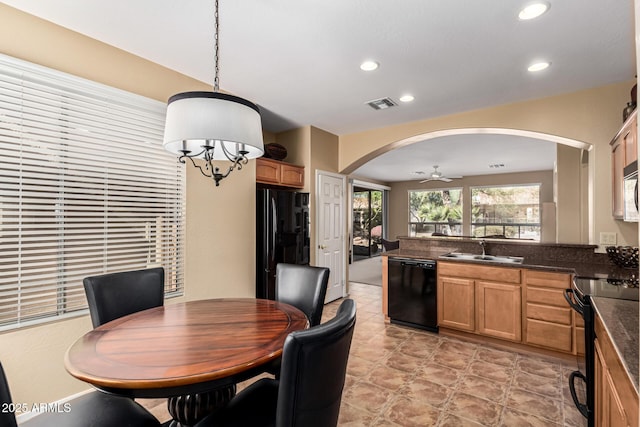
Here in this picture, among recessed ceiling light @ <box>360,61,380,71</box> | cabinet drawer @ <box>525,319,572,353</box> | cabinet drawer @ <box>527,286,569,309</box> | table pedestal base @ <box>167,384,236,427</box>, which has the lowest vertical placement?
cabinet drawer @ <box>525,319,572,353</box>

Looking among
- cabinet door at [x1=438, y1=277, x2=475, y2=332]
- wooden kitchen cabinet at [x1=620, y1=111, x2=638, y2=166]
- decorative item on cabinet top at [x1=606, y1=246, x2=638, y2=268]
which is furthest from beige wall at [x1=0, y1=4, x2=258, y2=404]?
decorative item on cabinet top at [x1=606, y1=246, x2=638, y2=268]

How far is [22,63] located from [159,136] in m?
0.92

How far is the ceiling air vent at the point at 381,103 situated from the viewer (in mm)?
3359

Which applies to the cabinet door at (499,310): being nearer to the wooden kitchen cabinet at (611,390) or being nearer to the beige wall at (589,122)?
the beige wall at (589,122)

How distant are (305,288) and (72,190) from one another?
1.84 meters

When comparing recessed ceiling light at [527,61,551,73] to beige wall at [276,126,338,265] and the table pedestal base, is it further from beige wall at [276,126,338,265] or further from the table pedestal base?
the table pedestal base

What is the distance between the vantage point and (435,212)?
9.76 meters

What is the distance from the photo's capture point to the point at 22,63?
193 centimetres

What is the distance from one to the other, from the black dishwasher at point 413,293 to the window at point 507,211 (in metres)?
5.84

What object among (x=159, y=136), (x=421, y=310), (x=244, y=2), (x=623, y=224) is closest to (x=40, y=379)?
(x=159, y=136)

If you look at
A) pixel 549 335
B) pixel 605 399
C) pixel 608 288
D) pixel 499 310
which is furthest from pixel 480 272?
pixel 605 399

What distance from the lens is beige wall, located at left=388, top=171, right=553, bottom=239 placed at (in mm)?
8047

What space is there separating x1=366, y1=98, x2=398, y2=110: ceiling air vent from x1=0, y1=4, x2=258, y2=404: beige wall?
1584 millimetres

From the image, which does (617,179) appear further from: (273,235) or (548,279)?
(273,235)
